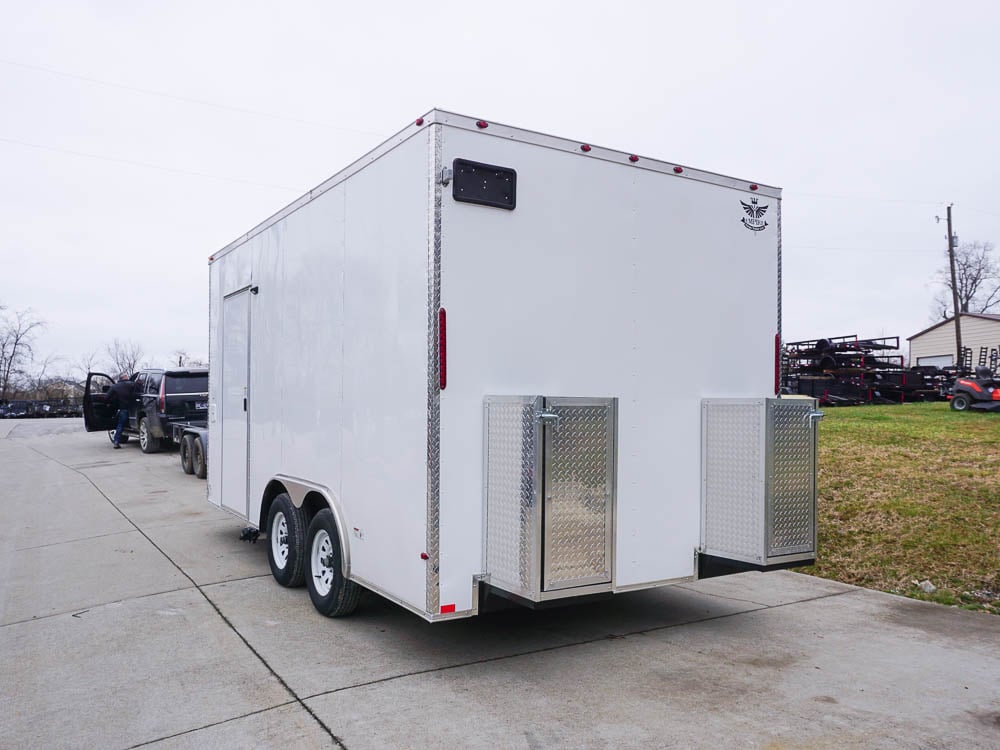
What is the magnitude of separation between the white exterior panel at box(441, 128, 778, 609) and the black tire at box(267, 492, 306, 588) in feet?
7.34

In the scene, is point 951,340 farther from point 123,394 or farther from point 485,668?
point 485,668

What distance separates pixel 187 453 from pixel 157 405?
342cm

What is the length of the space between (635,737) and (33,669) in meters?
3.65

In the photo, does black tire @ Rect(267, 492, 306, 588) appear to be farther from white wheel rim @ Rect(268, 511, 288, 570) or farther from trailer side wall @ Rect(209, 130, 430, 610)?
trailer side wall @ Rect(209, 130, 430, 610)

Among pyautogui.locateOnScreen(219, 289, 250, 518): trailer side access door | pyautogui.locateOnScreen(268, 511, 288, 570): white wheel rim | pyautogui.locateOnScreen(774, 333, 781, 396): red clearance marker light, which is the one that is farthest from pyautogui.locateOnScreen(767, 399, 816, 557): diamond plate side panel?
pyautogui.locateOnScreen(219, 289, 250, 518): trailer side access door

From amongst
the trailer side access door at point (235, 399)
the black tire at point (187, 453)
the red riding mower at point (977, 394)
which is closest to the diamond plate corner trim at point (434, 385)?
the trailer side access door at point (235, 399)

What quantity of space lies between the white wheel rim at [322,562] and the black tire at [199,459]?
8925mm

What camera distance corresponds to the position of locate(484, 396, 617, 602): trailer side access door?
4105 mm

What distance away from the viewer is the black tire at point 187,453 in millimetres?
14431

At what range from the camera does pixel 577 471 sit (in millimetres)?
4277

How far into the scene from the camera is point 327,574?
5.67m

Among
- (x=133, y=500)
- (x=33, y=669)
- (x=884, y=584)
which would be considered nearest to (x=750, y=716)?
(x=884, y=584)

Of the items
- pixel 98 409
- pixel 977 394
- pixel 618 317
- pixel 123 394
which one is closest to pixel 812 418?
pixel 618 317

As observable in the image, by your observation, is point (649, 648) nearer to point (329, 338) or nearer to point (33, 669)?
point (329, 338)
